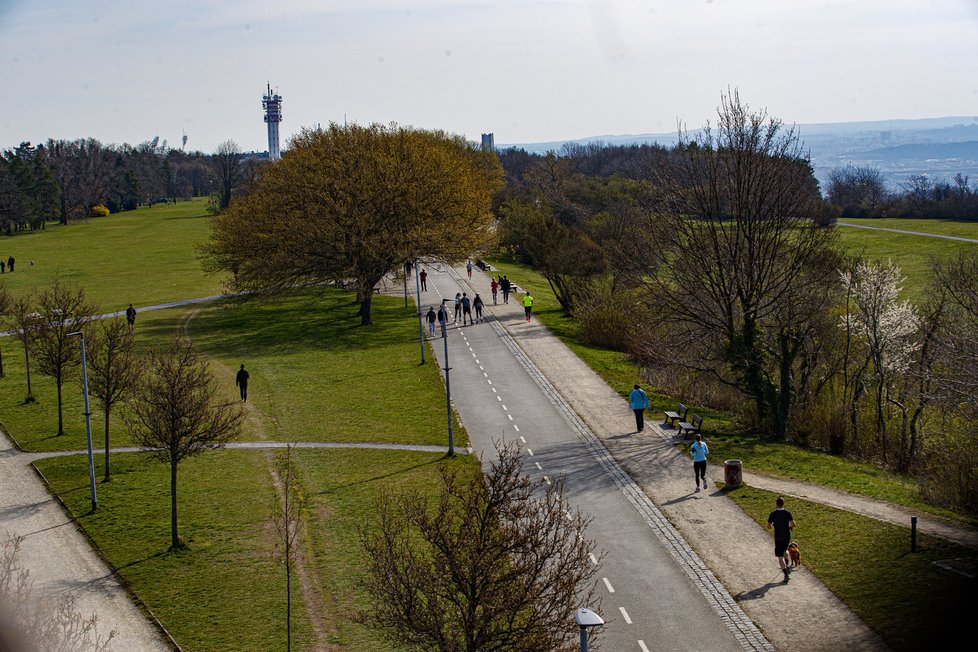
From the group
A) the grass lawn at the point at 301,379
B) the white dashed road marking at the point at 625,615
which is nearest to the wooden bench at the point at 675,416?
the grass lawn at the point at 301,379

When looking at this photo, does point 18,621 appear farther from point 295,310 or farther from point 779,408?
point 295,310

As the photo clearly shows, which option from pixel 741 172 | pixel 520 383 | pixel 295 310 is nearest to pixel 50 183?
pixel 295 310

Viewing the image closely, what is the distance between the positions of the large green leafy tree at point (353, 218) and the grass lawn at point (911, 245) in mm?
37167

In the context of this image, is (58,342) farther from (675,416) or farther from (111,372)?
(675,416)

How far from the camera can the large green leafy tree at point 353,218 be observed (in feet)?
167

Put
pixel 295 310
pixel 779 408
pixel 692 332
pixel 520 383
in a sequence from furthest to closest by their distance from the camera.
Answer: pixel 295 310
pixel 520 383
pixel 692 332
pixel 779 408

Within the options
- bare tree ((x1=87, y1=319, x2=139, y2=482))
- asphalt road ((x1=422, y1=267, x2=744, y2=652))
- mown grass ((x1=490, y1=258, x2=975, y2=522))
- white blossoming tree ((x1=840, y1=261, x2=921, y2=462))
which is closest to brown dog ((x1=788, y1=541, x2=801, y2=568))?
asphalt road ((x1=422, y1=267, x2=744, y2=652))

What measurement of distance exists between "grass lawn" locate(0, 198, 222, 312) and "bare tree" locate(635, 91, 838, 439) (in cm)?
3421

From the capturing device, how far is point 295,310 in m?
61.0

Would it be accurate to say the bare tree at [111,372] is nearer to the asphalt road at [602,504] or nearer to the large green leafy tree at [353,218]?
the asphalt road at [602,504]

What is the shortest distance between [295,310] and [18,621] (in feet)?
163

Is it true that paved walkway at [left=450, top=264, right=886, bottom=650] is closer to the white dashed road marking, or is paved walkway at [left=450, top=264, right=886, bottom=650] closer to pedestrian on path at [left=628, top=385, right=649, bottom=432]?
pedestrian on path at [left=628, top=385, right=649, bottom=432]

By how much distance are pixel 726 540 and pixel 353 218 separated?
33956 millimetres

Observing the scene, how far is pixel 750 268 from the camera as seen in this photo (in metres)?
31.0
